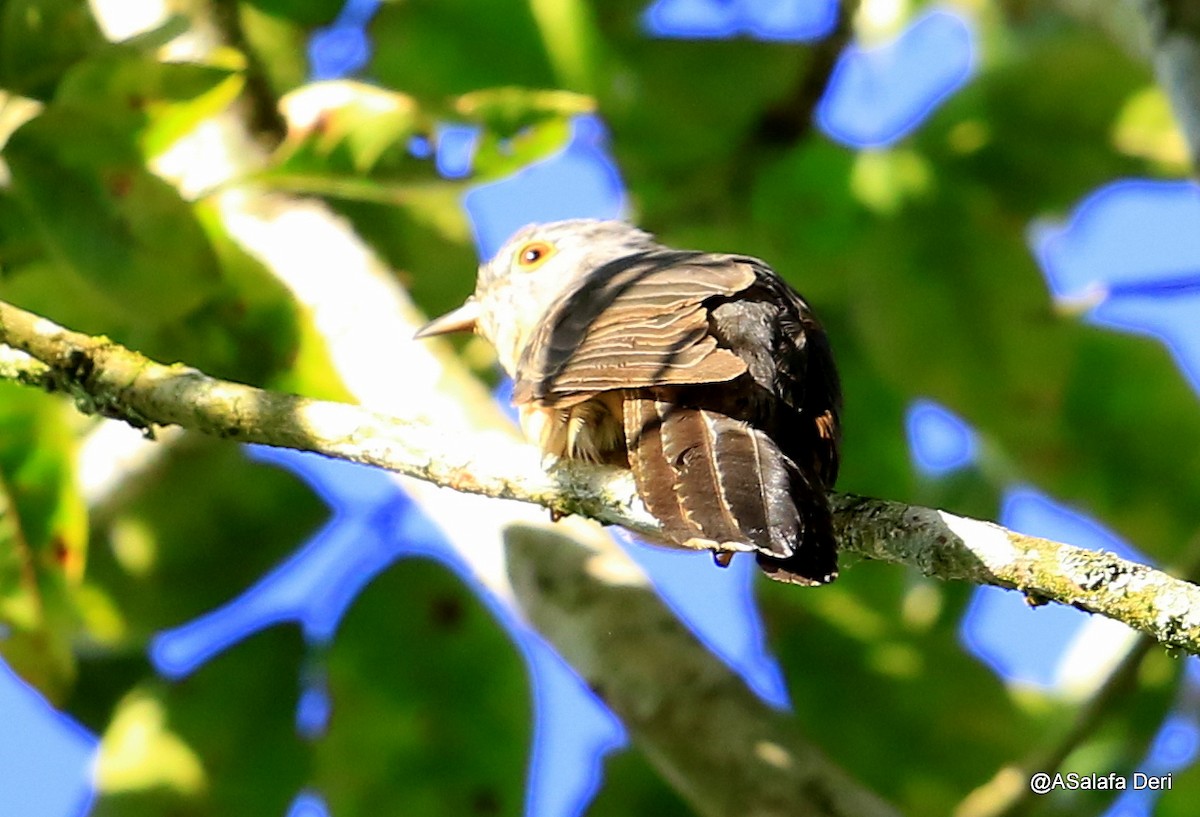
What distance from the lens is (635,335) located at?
3.02 meters

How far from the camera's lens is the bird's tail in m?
2.44

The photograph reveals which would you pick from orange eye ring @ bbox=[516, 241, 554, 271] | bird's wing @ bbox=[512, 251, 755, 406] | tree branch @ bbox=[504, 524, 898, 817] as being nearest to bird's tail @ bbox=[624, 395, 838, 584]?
bird's wing @ bbox=[512, 251, 755, 406]

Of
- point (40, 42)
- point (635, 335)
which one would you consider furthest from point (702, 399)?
point (40, 42)

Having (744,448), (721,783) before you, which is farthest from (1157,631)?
(721,783)

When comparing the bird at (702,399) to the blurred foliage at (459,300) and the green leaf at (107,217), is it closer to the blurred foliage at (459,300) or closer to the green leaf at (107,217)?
the blurred foliage at (459,300)

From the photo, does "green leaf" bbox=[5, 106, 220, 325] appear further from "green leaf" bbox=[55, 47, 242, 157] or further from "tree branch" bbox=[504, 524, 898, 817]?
"tree branch" bbox=[504, 524, 898, 817]

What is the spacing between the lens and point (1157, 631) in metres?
1.99

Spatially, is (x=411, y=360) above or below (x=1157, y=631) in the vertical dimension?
below

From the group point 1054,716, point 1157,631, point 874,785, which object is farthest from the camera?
point 1054,716

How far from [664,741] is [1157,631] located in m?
1.28

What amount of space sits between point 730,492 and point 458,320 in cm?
171

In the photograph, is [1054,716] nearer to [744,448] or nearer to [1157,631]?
[744,448]

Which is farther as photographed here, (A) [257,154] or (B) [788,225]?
(B) [788,225]

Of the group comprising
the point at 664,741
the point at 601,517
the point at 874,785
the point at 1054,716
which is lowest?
the point at 1054,716
